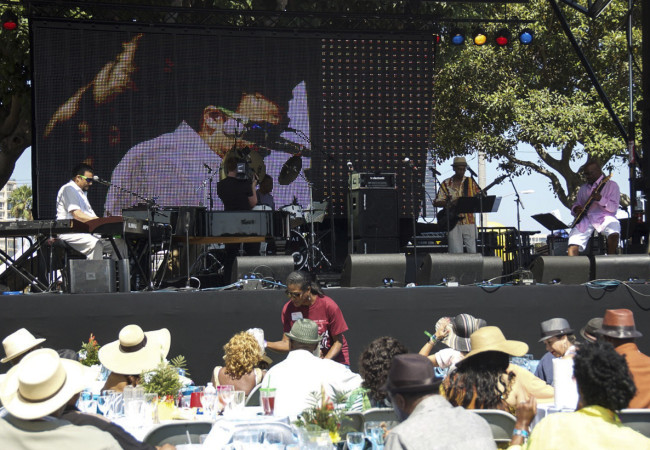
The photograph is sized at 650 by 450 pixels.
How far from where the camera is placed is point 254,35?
41.4ft

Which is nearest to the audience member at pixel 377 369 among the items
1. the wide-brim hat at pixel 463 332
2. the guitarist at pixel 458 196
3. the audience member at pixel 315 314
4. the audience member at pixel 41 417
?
the audience member at pixel 41 417

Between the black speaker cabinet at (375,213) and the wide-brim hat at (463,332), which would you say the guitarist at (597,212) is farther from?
the wide-brim hat at (463,332)

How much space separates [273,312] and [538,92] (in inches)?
510

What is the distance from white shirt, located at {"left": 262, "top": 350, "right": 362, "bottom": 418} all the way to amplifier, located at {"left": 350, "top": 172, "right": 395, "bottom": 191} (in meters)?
6.01

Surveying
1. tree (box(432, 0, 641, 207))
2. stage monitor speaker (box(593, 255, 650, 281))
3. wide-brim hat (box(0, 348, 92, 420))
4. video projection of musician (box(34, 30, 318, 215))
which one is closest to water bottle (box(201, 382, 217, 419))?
wide-brim hat (box(0, 348, 92, 420))

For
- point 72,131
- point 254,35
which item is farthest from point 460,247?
point 72,131

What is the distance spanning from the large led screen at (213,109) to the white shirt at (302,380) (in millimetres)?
7531

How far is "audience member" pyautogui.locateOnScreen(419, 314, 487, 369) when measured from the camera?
6.09m

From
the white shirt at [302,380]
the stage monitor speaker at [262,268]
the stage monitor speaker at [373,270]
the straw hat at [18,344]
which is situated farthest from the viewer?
the stage monitor speaker at [262,268]

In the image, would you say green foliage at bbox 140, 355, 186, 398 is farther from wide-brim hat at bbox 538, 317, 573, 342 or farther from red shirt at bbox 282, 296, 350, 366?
wide-brim hat at bbox 538, 317, 573, 342

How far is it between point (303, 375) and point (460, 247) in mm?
6812

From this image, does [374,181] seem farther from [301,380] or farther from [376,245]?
[301,380]

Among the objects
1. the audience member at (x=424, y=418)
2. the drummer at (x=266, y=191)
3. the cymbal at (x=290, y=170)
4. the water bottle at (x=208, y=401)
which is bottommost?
the water bottle at (x=208, y=401)

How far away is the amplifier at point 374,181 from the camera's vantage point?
35.2 ft
